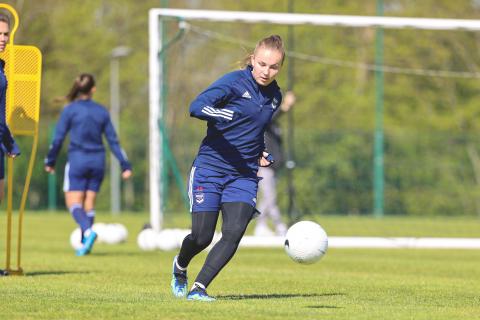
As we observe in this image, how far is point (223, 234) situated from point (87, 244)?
6714 mm

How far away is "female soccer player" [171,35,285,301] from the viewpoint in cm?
887

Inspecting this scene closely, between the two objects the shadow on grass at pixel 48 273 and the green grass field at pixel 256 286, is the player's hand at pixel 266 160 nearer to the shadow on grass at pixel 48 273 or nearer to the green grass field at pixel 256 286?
the green grass field at pixel 256 286

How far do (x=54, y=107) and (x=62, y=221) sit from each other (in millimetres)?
14625

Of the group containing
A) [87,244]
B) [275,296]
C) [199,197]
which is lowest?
[87,244]

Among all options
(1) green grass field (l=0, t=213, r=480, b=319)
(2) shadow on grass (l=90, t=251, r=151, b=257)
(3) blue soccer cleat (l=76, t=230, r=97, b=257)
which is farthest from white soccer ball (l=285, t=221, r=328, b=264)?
(2) shadow on grass (l=90, t=251, r=151, b=257)

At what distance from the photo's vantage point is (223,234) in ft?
29.3

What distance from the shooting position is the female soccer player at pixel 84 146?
15438 millimetres

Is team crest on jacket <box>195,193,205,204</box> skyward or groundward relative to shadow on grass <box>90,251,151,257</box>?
skyward

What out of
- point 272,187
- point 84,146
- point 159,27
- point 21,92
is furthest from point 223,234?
point 272,187

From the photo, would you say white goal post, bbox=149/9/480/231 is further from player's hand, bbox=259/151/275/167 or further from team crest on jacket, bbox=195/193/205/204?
team crest on jacket, bbox=195/193/205/204

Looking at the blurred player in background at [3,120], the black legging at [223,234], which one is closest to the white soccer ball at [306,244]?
the black legging at [223,234]

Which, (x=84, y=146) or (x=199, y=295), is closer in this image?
(x=199, y=295)

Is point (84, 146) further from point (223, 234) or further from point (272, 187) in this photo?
point (223, 234)

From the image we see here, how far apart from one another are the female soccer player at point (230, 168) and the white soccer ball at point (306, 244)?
0.59 metres
